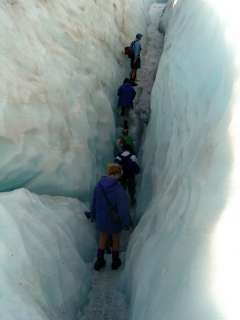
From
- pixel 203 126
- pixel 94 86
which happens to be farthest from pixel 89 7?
pixel 203 126

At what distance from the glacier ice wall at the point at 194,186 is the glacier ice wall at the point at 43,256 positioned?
53 centimetres

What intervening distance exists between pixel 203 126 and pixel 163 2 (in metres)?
8.60

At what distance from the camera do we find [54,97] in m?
5.90

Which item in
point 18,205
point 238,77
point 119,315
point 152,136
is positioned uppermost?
point 238,77

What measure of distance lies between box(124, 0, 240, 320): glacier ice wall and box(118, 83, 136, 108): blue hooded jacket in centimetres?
69

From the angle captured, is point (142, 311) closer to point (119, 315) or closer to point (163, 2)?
point (119, 315)

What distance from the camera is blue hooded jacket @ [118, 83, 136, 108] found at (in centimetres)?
744

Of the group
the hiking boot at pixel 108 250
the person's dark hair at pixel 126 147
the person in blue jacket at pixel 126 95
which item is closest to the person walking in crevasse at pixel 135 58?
the person in blue jacket at pixel 126 95

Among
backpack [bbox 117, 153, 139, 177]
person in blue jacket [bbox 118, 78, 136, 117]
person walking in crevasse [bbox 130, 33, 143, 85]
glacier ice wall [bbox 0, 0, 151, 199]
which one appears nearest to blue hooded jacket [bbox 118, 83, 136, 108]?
person in blue jacket [bbox 118, 78, 136, 117]

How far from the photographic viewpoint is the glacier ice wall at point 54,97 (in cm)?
525

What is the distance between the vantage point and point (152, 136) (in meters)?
6.81

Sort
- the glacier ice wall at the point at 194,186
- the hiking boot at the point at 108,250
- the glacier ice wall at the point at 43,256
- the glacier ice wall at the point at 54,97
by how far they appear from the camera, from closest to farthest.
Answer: the glacier ice wall at the point at 194,186
the glacier ice wall at the point at 43,256
the glacier ice wall at the point at 54,97
the hiking boot at the point at 108,250

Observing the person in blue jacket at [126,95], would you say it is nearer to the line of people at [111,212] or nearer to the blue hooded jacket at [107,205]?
the line of people at [111,212]

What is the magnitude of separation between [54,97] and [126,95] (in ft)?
5.85
